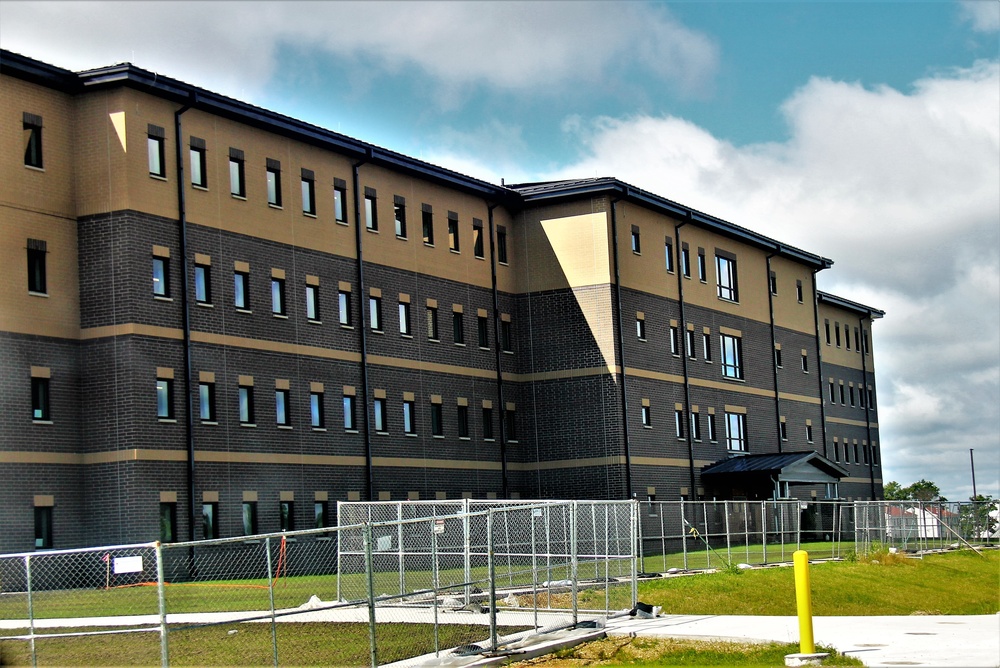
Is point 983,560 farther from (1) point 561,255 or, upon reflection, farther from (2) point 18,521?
(2) point 18,521

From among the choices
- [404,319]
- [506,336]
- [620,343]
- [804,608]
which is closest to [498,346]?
[506,336]

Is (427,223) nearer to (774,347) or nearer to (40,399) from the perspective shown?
(40,399)

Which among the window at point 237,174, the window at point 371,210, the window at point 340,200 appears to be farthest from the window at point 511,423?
the window at point 237,174

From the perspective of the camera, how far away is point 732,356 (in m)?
58.2

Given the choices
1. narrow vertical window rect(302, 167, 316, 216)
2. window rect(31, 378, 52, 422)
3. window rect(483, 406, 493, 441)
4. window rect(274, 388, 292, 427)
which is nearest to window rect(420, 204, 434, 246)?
narrow vertical window rect(302, 167, 316, 216)

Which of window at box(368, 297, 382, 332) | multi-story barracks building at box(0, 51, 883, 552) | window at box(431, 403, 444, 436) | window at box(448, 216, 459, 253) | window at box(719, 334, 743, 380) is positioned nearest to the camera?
multi-story barracks building at box(0, 51, 883, 552)

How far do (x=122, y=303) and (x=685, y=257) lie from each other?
26820 millimetres

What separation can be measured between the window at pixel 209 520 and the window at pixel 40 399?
4.85 metres

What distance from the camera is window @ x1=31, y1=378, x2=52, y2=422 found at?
113ft

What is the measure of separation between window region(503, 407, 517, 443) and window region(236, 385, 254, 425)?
1314 cm

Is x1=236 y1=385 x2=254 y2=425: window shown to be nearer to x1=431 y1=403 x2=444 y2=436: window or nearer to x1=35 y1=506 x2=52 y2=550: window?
x1=35 y1=506 x2=52 y2=550: window

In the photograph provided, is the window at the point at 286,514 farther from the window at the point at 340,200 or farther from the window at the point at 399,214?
the window at the point at 399,214

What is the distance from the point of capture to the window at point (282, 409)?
39.5m

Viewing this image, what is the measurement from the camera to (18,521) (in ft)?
109
